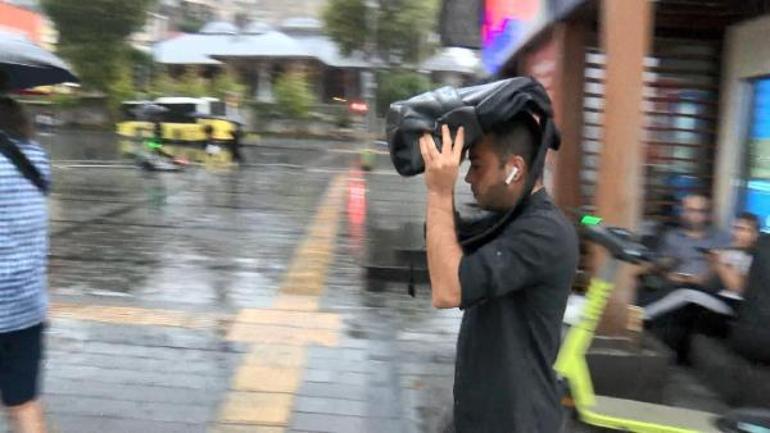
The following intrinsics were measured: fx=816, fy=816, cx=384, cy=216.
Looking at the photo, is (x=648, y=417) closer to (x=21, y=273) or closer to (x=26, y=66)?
(x=21, y=273)

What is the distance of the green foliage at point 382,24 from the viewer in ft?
117

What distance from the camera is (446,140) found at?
1882mm

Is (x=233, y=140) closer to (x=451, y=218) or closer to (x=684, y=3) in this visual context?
(x=684, y=3)

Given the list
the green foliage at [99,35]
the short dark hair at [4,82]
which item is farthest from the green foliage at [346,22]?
the short dark hair at [4,82]

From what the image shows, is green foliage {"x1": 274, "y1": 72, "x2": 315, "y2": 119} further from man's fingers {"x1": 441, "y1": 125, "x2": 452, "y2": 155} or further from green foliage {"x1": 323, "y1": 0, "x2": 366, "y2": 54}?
man's fingers {"x1": 441, "y1": 125, "x2": 452, "y2": 155}

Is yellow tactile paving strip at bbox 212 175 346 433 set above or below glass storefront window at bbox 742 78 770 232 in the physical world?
below

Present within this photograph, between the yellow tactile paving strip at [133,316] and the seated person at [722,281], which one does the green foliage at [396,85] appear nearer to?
the yellow tactile paving strip at [133,316]

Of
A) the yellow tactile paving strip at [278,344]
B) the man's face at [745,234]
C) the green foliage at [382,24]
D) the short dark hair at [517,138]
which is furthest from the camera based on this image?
the green foliage at [382,24]

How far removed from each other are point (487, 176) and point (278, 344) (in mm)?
3614

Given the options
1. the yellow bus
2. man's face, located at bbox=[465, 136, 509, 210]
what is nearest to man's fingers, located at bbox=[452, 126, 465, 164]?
man's face, located at bbox=[465, 136, 509, 210]

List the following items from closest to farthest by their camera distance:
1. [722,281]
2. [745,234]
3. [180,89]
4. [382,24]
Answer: [722,281] → [745,234] → [180,89] → [382,24]

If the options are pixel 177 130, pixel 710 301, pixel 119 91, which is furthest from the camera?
pixel 119 91

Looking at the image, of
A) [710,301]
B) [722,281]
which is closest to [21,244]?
[710,301]

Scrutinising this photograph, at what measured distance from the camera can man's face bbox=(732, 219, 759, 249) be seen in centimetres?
513
